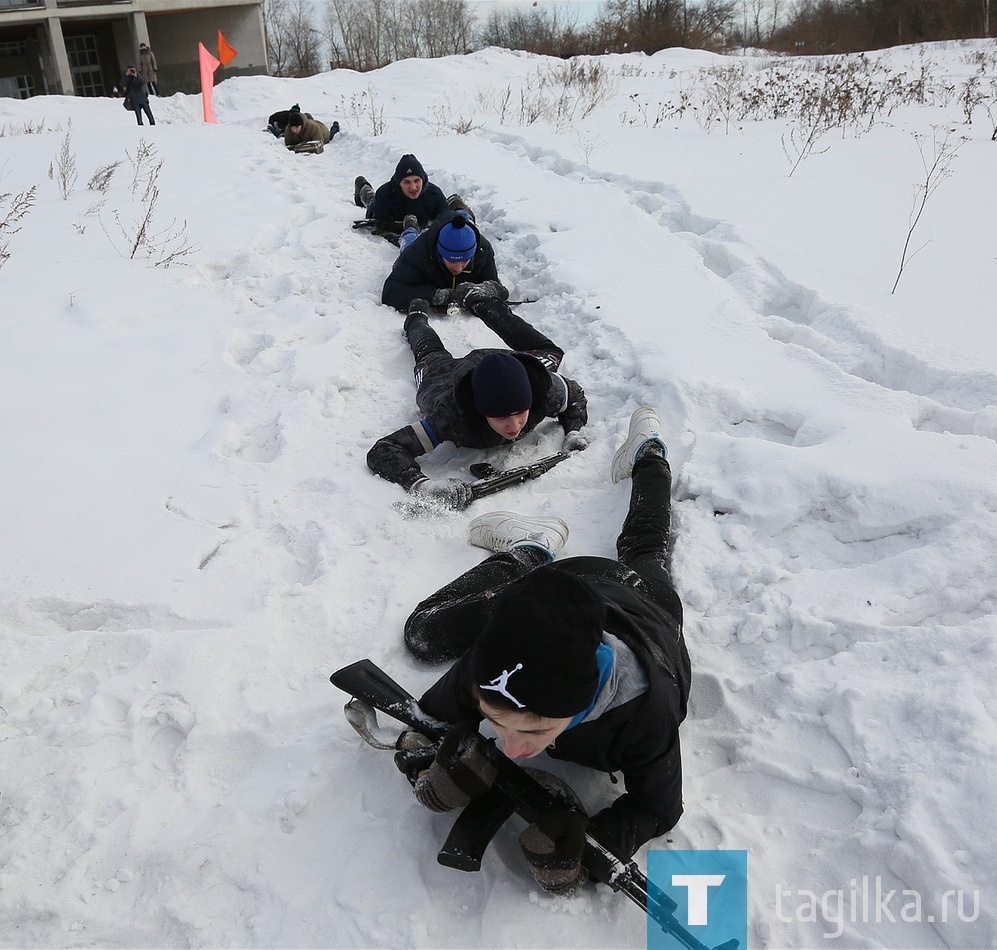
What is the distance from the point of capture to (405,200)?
610cm

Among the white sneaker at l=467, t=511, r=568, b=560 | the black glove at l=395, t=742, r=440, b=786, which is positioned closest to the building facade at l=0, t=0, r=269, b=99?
the white sneaker at l=467, t=511, r=568, b=560

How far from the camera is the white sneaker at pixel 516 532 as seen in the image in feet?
8.77

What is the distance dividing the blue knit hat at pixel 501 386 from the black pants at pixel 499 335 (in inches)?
25.3

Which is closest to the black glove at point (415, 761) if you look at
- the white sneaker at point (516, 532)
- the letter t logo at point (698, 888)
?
the letter t logo at point (698, 888)

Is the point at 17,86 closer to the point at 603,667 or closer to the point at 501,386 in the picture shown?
the point at 501,386

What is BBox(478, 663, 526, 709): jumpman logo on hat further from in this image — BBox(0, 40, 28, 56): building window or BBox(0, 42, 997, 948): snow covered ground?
BBox(0, 40, 28, 56): building window

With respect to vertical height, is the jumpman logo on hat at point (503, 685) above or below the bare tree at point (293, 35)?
below

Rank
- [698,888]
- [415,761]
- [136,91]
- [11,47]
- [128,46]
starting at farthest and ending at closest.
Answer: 1. [128,46]
2. [11,47]
3. [136,91]
4. [415,761]
5. [698,888]

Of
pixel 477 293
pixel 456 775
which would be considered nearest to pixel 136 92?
pixel 477 293

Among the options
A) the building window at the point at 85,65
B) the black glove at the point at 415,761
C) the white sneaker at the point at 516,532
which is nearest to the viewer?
the black glove at the point at 415,761

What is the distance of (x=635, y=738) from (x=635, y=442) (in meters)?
1.57

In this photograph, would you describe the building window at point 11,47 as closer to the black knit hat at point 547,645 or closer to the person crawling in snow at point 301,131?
the person crawling in snow at point 301,131

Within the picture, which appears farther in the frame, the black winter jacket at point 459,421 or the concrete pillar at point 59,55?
the concrete pillar at point 59,55

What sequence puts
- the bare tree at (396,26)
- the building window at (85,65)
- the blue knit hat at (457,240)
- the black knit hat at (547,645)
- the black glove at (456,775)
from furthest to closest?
the bare tree at (396,26), the building window at (85,65), the blue knit hat at (457,240), the black glove at (456,775), the black knit hat at (547,645)
